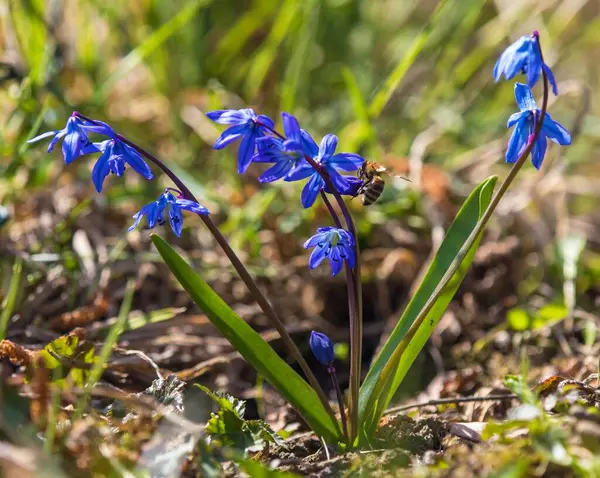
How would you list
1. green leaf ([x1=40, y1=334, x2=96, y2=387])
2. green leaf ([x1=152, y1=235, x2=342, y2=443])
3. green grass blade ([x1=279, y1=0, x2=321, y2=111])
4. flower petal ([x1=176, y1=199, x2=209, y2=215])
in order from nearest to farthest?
flower petal ([x1=176, y1=199, x2=209, y2=215])
green leaf ([x1=152, y1=235, x2=342, y2=443])
green leaf ([x1=40, y1=334, x2=96, y2=387])
green grass blade ([x1=279, y1=0, x2=321, y2=111])

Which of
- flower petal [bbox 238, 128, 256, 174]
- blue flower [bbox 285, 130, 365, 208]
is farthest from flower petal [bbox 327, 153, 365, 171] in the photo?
flower petal [bbox 238, 128, 256, 174]

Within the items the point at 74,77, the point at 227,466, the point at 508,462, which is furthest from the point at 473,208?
the point at 74,77

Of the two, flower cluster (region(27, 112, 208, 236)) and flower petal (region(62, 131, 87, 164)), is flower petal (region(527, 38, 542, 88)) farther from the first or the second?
flower petal (region(62, 131, 87, 164))

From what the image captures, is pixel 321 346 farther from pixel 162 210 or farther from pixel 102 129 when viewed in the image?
pixel 102 129

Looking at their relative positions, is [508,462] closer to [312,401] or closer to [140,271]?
[312,401]

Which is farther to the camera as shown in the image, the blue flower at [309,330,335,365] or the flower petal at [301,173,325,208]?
the blue flower at [309,330,335,365]

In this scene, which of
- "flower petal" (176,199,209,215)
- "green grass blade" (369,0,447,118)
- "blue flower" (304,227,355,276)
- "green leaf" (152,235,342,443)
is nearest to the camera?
"flower petal" (176,199,209,215)

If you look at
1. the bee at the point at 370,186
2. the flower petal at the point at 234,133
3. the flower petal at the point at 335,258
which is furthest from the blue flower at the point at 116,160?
the bee at the point at 370,186
